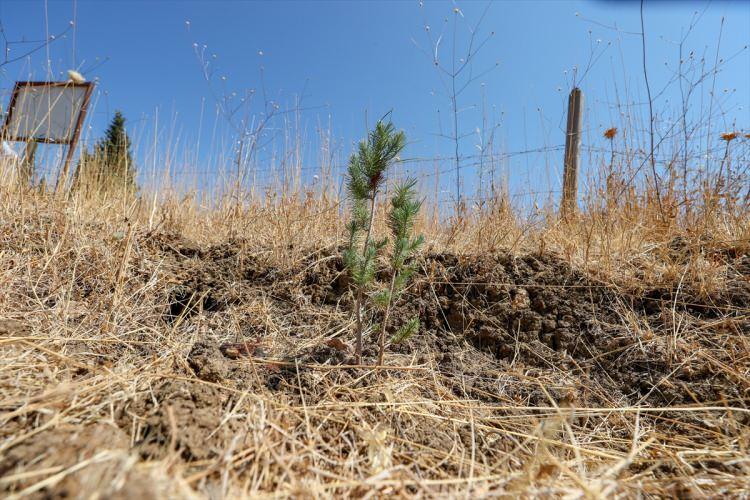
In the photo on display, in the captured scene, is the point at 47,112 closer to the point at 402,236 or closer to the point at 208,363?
the point at 208,363

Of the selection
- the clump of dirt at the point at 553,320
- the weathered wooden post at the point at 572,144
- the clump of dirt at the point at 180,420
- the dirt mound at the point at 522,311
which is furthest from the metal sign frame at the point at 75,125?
the weathered wooden post at the point at 572,144

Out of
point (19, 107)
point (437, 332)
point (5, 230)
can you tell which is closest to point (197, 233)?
point (5, 230)

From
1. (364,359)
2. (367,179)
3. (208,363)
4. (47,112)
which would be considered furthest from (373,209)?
(47,112)

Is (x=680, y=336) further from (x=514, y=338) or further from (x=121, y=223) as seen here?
(x=121, y=223)

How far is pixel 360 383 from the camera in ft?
3.93

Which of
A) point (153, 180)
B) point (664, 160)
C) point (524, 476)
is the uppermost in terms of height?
point (664, 160)

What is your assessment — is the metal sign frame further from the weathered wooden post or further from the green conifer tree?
the weathered wooden post

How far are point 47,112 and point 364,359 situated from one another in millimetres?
3011

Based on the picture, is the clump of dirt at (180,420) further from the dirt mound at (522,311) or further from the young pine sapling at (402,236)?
the young pine sapling at (402,236)

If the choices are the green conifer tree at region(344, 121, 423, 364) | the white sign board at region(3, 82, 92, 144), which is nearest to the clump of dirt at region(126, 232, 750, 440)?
the green conifer tree at region(344, 121, 423, 364)

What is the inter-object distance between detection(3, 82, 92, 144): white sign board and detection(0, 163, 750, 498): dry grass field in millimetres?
594

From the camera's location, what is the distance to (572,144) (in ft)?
10.8

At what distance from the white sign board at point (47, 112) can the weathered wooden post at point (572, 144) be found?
12.6ft

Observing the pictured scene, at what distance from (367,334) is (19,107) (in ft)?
9.90
